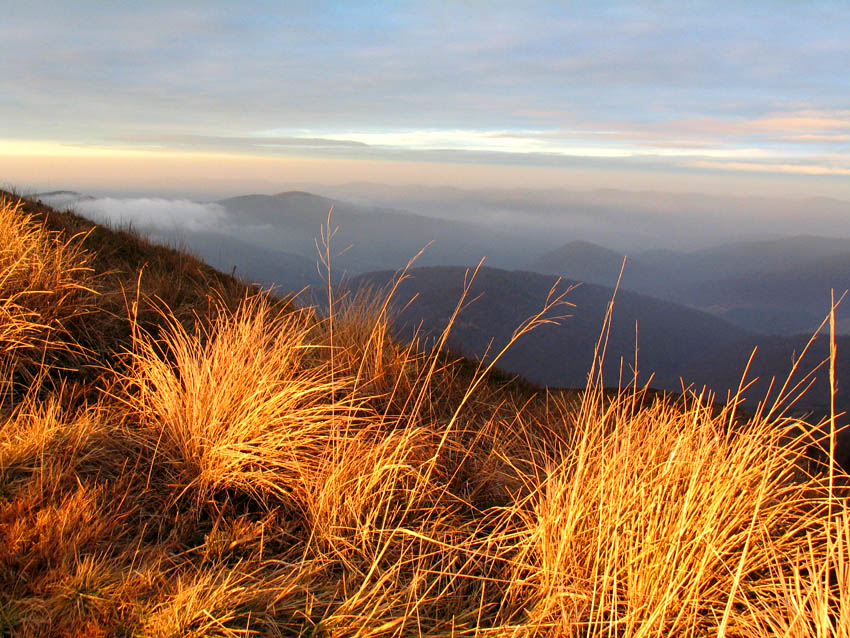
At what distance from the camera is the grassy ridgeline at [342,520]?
191 cm

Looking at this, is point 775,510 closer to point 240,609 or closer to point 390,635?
point 390,635

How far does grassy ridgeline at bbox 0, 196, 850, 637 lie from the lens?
191 cm

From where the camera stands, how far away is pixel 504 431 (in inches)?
161

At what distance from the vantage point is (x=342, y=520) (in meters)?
2.56

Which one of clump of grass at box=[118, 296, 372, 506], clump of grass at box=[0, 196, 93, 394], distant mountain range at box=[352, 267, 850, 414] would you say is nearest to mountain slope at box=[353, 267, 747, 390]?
distant mountain range at box=[352, 267, 850, 414]

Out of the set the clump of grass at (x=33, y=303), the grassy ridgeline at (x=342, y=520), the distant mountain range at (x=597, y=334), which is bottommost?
the distant mountain range at (x=597, y=334)

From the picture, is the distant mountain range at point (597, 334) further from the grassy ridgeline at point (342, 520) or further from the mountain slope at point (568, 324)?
the grassy ridgeline at point (342, 520)

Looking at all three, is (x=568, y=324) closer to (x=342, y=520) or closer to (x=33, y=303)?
(x=33, y=303)

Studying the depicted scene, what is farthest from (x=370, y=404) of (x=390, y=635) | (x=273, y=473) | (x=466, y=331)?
(x=466, y=331)

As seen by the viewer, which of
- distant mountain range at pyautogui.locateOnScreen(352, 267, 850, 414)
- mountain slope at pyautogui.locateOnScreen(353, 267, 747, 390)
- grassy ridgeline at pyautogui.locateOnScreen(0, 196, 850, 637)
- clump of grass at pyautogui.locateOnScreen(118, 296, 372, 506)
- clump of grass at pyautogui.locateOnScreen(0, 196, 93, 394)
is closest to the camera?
grassy ridgeline at pyautogui.locateOnScreen(0, 196, 850, 637)

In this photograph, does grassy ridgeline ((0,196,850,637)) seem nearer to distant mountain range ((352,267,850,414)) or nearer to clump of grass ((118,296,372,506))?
clump of grass ((118,296,372,506))

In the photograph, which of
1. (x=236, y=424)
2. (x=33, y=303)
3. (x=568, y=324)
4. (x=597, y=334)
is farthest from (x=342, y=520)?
(x=597, y=334)

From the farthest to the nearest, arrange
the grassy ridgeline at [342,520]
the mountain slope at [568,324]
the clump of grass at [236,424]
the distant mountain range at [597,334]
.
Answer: the mountain slope at [568,324], the distant mountain range at [597,334], the clump of grass at [236,424], the grassy ridgeline at [342,520]

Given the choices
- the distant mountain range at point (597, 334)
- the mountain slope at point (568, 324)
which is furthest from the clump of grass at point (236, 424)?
the mountain slope at point (568, 324)
